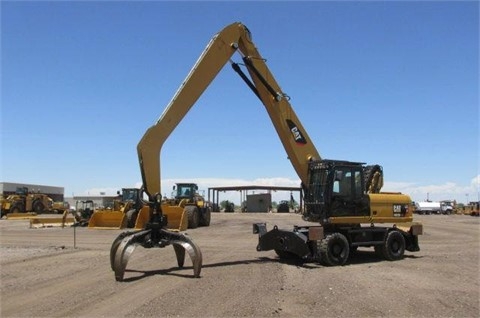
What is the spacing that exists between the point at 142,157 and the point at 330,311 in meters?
6.09

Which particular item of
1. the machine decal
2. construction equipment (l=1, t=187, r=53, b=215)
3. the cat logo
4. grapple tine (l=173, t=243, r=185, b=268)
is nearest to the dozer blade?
grapple tine (l=173, t=243, r=185, b=268)

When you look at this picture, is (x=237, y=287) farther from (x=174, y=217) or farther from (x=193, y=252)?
(x=174, y=217)

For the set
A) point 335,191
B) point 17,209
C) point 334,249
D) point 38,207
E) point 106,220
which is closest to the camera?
point 334,249

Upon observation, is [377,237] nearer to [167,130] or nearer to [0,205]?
[167,130]

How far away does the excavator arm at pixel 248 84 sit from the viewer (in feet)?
40.8

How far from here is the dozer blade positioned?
1075 centimetres

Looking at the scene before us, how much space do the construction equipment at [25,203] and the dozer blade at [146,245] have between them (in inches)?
1836

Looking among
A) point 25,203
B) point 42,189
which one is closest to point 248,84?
point 25,203

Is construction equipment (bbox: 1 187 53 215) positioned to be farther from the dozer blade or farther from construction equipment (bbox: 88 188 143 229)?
the dozer blade

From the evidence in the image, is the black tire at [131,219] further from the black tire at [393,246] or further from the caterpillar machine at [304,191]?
the black tire at [393,246]

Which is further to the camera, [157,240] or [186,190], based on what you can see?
[186,190]

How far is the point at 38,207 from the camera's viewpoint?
55.9 m

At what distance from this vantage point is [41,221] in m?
33.7

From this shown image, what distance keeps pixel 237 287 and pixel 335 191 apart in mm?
5501
